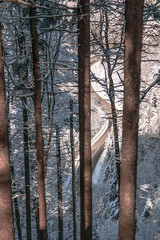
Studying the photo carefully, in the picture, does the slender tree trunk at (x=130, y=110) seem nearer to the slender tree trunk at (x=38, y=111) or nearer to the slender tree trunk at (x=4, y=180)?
the slender tree trunk at (x=4, y=180)

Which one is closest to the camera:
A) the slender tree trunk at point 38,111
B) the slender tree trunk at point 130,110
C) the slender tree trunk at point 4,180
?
the slender tree trunk at point 4,180

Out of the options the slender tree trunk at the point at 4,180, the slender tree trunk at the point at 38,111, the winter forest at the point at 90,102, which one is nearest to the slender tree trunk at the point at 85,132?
the winter forest at the point at 90,102

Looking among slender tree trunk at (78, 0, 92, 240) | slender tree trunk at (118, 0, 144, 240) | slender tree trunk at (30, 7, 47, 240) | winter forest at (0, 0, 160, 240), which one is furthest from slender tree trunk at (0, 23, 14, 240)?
slender tree trunk at (30, 7, 47, 240)

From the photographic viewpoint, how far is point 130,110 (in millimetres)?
5176

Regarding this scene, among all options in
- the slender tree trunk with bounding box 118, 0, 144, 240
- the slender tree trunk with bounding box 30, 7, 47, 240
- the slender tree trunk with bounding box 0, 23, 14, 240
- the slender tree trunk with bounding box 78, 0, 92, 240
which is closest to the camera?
the slender tree trunk with bounding box 0, 23, 14, 240

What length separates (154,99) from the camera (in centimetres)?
2283

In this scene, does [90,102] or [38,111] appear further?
[38,111]

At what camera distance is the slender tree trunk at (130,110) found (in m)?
5.04

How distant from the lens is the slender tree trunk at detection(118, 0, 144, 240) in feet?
16.5

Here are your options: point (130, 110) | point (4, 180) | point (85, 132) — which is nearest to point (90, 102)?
point (85, 132)

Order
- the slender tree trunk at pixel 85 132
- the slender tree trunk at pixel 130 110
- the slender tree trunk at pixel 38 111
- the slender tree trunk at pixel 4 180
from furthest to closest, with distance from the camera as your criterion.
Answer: the slender tree trunk at pixel 38 111 < the slender tree trunk at pixel 85 132 < the slender tree trunk at pixel 130 110 < the slender tree trunk at pixel 4 180

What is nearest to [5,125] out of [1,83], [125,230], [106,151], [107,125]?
[1,83]

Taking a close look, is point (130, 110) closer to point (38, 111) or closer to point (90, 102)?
point (90, 102)

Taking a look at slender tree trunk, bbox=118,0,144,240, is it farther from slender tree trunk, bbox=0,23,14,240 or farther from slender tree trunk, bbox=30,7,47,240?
slender tree trunk, bbox=30,7,47,240
